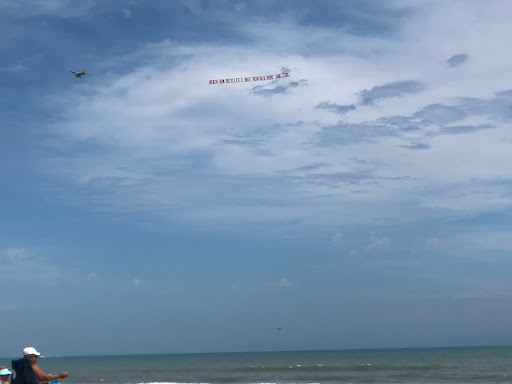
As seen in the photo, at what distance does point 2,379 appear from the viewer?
37.1ft

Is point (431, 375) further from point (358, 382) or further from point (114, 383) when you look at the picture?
point (114, 383)

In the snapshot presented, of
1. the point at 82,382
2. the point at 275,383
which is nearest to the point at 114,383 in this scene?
the point at 82,382

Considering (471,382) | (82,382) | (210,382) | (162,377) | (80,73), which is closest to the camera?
(80,73)

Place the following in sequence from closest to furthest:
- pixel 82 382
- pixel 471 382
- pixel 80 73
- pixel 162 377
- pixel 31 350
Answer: pixel 31 350 < pixel 80 73 < pixel 471 382 < pixel 82 382 < pixel 162 377

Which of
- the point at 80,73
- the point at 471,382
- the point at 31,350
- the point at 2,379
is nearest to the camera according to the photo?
the point at 31,350

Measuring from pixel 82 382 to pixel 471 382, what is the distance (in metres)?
30.0

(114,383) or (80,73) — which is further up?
(80,73)

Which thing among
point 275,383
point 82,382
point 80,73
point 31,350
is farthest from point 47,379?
point 82,382

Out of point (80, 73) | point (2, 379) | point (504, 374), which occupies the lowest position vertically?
point (504, 374)

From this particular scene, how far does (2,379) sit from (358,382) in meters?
33.1

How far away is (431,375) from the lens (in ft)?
149

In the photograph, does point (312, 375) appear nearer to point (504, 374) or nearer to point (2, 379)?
point (504, 374)

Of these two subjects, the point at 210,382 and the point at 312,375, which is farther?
the point at 312,375

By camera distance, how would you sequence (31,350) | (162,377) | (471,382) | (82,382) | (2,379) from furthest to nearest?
(162,377), (82,382), (471,382), (2,379), (31,350)
